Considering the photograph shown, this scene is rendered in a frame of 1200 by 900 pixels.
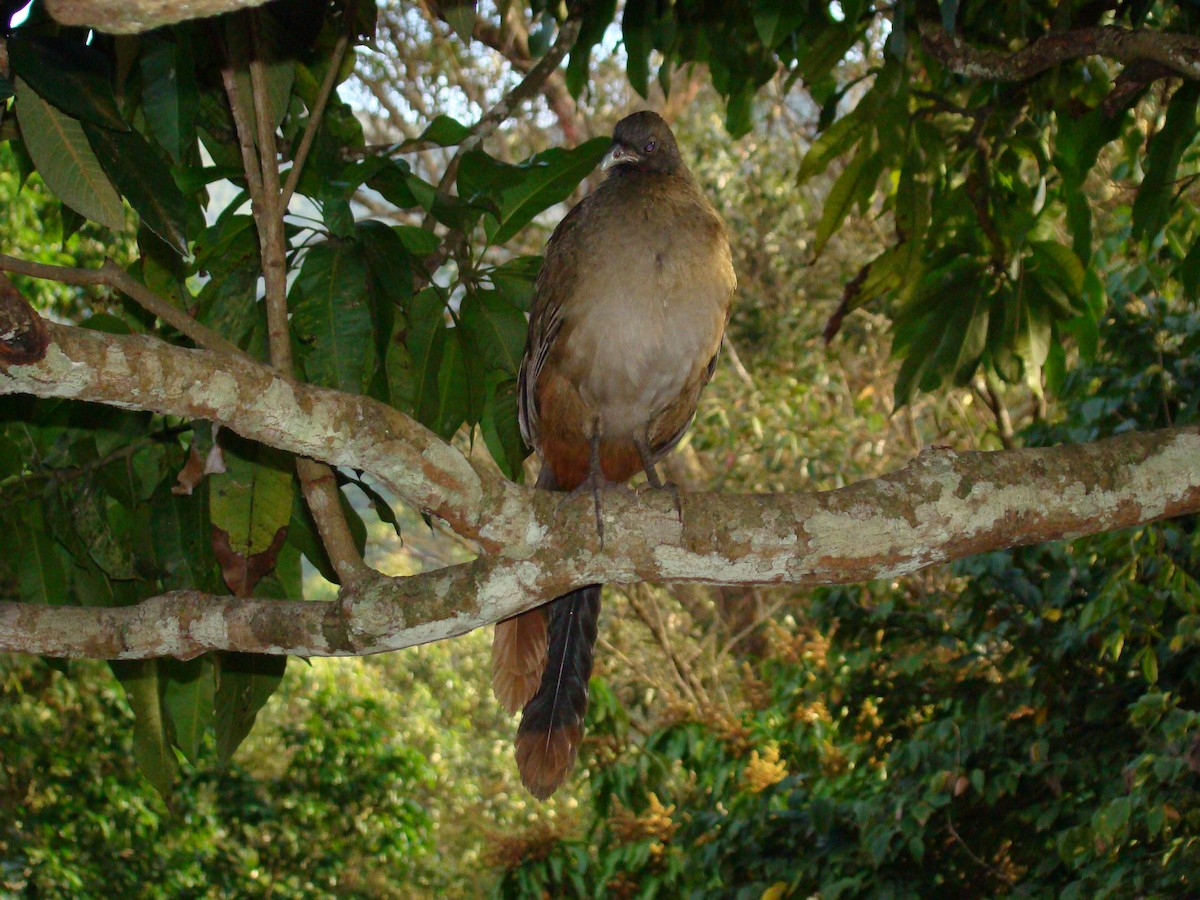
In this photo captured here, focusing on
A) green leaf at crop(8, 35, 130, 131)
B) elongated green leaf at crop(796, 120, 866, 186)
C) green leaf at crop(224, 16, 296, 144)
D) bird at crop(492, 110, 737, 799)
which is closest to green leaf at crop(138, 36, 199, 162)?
green leaf at crop(224, 16, 296, 144)

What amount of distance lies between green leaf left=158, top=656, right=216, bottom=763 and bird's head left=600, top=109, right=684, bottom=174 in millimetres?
1422

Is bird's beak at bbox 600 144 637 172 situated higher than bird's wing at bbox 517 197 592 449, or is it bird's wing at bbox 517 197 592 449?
bird's beak at bbox 600 144 637 172

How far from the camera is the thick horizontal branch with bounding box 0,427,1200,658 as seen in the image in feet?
5.69

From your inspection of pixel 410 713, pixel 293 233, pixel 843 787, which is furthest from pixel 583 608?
pixel 410 713

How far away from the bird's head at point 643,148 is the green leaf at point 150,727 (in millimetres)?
1475

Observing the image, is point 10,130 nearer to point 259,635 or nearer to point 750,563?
point 259,635

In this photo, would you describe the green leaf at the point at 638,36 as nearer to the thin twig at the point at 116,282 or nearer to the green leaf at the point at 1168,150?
the green leaf at the point at 1168,150

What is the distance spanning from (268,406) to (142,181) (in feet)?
1.58

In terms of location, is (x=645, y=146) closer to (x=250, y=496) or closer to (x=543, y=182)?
(x=543, y=182)

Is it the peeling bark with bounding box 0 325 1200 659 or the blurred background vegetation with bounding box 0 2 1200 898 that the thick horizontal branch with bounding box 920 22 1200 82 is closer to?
the blurred background vegetation with bounding box 0 2 1200 898

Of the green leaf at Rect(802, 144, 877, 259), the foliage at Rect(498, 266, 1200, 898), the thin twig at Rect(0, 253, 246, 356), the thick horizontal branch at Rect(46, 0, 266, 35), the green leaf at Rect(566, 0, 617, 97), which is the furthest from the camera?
the foliage at Rect(498, 266, 1200, 898)

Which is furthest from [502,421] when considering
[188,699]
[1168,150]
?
[1168,150]

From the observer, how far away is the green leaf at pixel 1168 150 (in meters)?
2.29

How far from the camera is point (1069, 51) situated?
221 centimetres
